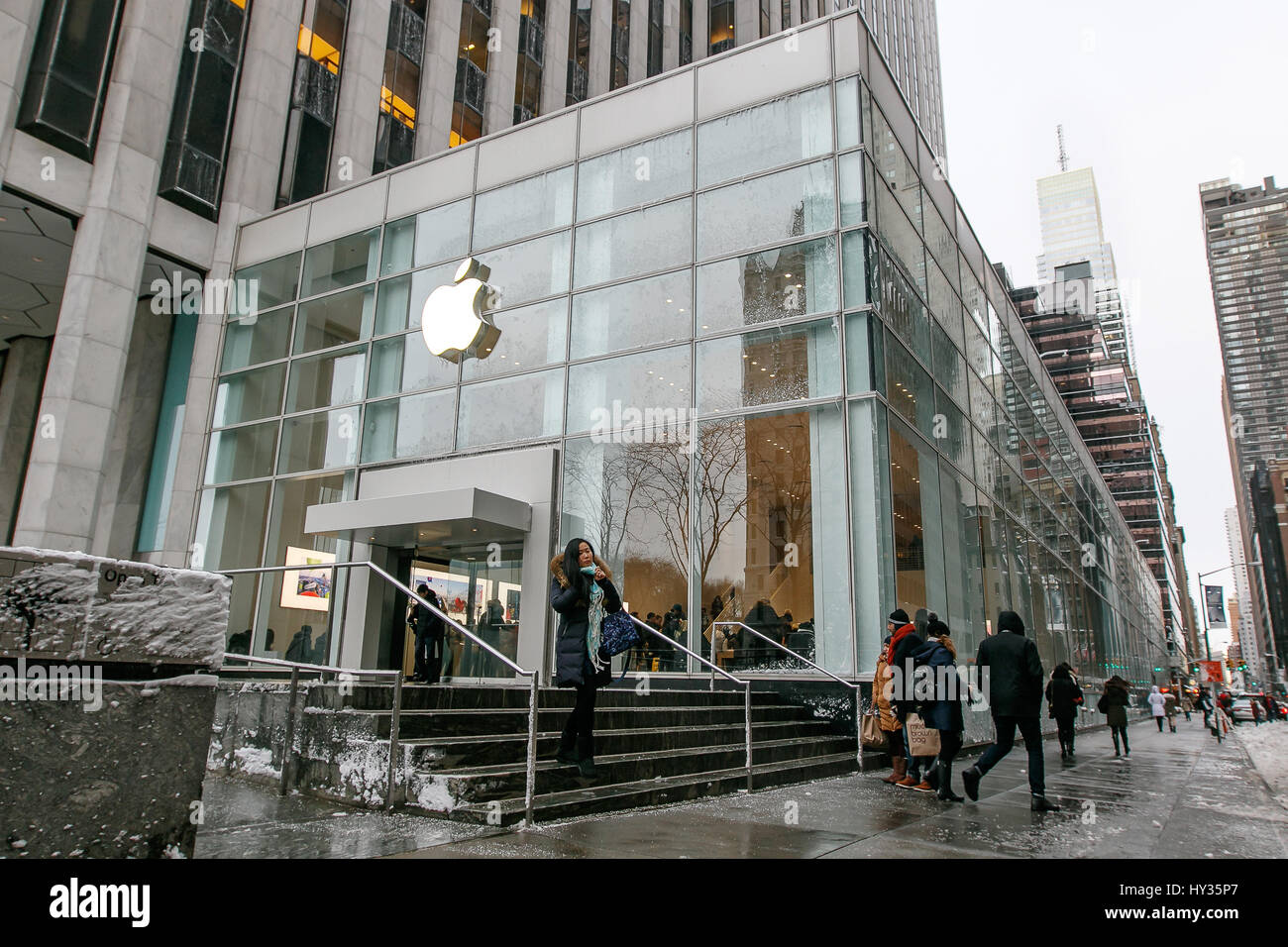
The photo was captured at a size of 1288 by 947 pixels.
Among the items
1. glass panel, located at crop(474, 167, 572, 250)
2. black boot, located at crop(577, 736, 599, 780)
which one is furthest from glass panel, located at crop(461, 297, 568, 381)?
black boot, located at crop(577, 736, 599, 780)

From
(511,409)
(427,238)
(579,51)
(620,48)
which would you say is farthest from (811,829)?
(620,48)

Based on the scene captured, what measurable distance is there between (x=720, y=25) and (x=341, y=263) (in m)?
27.5

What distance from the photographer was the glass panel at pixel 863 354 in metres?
12.5

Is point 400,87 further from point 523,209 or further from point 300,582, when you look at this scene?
point 300,582

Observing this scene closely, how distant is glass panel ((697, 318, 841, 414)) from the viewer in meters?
12.9

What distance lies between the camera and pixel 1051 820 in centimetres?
703

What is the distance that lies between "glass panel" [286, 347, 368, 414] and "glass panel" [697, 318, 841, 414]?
8185 mm

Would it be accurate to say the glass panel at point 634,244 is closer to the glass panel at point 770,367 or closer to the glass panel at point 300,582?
the glass panel at point 770,367

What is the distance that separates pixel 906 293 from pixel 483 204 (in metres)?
9.00

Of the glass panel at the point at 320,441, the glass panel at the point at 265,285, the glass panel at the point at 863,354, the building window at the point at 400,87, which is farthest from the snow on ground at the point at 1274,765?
the building window at the point at 400,87

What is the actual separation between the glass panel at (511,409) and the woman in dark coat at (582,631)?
801 centimetres

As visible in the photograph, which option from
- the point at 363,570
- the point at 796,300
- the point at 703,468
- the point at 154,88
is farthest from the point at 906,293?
the point at 154,88

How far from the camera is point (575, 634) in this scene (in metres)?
6.72

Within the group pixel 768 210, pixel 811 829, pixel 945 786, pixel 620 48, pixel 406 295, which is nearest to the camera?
pixel 811 829
